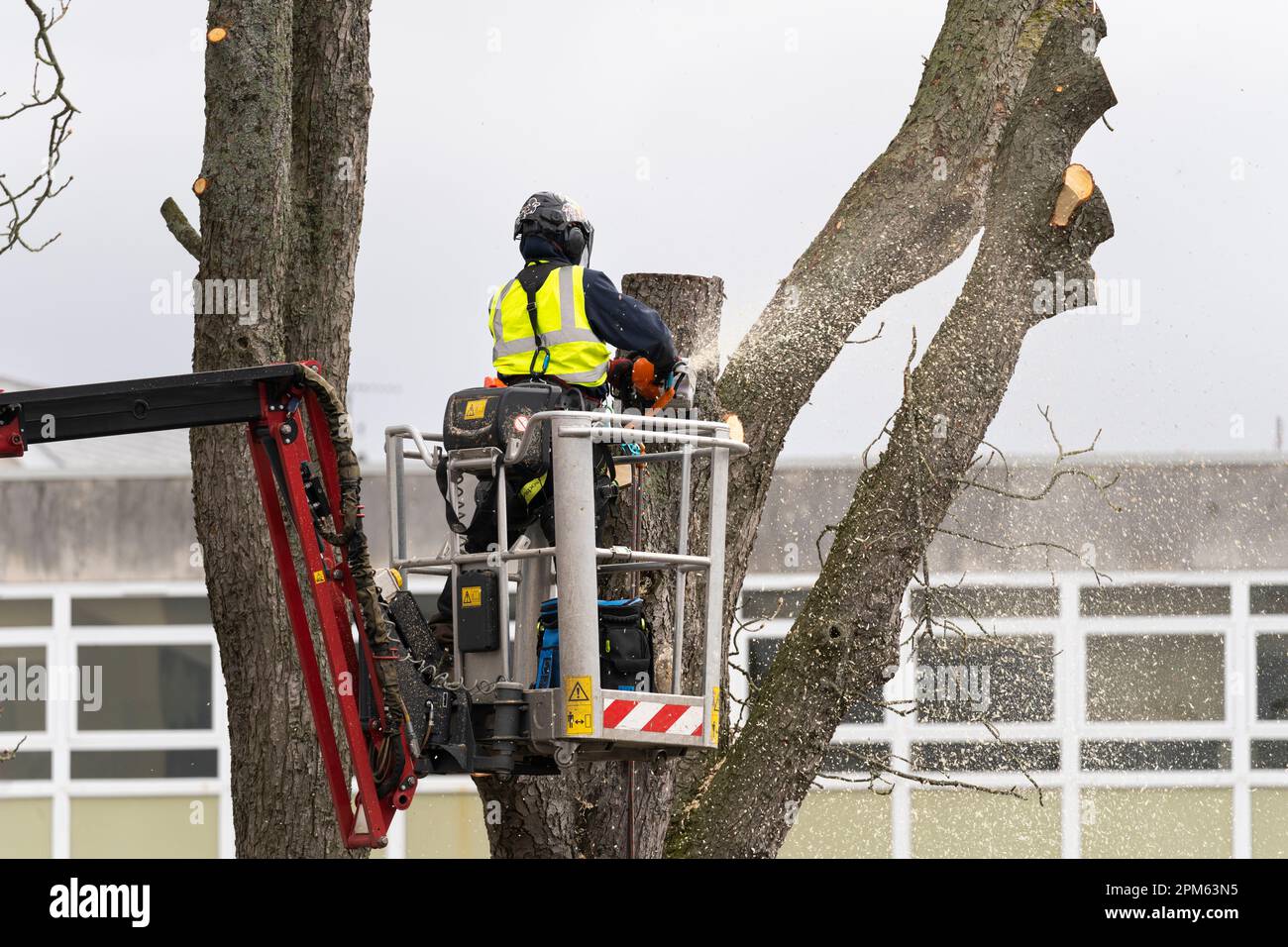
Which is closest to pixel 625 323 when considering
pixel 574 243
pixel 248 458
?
pixel 574 243

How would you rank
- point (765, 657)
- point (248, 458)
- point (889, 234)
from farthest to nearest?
→ point (765, 657) → point (889, 234) → point (248, 458)

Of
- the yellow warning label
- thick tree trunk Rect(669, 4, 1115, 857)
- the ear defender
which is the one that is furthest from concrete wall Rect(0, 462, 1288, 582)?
the yellow warning label

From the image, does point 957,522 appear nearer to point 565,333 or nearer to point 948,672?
point 948,672

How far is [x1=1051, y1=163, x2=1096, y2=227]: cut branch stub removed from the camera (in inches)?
319

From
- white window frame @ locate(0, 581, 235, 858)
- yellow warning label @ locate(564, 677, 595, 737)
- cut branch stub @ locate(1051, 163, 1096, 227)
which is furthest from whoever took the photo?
white window frame @ locate(0, 581, 235, 858)

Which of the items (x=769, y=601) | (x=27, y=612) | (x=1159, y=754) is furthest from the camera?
(x=27, y=612)

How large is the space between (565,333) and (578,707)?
1380 millimetres

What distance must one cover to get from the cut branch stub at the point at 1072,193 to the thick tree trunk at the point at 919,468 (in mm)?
37

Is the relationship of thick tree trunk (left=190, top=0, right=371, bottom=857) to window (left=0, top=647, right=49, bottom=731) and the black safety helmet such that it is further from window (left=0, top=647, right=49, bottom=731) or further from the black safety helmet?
window (left=0, top=647, right=49, bottom=731)

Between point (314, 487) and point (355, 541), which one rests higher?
point (314, 487)

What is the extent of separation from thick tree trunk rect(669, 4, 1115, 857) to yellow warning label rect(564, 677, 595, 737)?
1943 mm

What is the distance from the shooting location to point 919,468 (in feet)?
26.2

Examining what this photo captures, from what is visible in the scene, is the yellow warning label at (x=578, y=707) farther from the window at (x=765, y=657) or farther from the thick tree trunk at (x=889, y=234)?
the window at (x=765, y=657)

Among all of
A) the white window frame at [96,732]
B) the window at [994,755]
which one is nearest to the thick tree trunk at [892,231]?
the window at [994,755]
